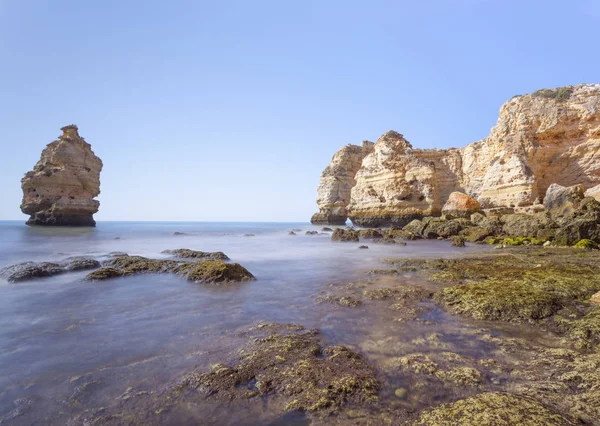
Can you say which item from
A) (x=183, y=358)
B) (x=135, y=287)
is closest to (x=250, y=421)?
(x=183, y=358)

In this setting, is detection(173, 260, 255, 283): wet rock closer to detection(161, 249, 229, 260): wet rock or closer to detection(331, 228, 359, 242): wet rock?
detection(161, 249, 229, 260): wet rock

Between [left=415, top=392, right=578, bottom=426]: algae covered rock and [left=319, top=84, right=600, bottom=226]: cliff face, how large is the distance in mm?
33392

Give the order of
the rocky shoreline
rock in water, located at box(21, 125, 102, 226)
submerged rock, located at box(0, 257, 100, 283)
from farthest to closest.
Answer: rock in water, located at box(21, 125, 102, 226)
submerged rock, located at box(0, 257, 100, 283)
the rocky shoreline

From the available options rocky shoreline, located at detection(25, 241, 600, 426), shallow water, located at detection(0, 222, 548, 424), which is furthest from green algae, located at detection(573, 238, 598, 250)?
shallow water, located at detection(0, 222, 548, 424)

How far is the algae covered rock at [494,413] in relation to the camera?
6.96ft

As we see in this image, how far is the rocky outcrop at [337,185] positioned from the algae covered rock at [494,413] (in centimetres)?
5068

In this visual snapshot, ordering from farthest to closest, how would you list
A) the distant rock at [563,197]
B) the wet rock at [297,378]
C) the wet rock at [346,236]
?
the wet rock at [346,236], the distant rock at [563,197], the wet rock at [297,378]

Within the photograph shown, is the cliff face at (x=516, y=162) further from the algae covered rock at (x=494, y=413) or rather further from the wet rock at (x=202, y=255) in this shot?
the algae covered rock at (x=494, y=413)

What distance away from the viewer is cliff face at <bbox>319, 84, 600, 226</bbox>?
2970 centimetres

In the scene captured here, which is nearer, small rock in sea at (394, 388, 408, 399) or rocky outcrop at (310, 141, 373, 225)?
small rock in sea at (394, 388, 408, 399)

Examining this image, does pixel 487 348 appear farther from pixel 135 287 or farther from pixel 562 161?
pixel 562 161

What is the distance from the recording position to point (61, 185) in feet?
126

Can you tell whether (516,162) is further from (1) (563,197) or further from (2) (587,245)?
(2) (587,245)

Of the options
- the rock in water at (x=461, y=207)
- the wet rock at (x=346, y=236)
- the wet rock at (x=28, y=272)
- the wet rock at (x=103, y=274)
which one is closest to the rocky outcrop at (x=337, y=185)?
the rock in water at (x=461, y=207)
